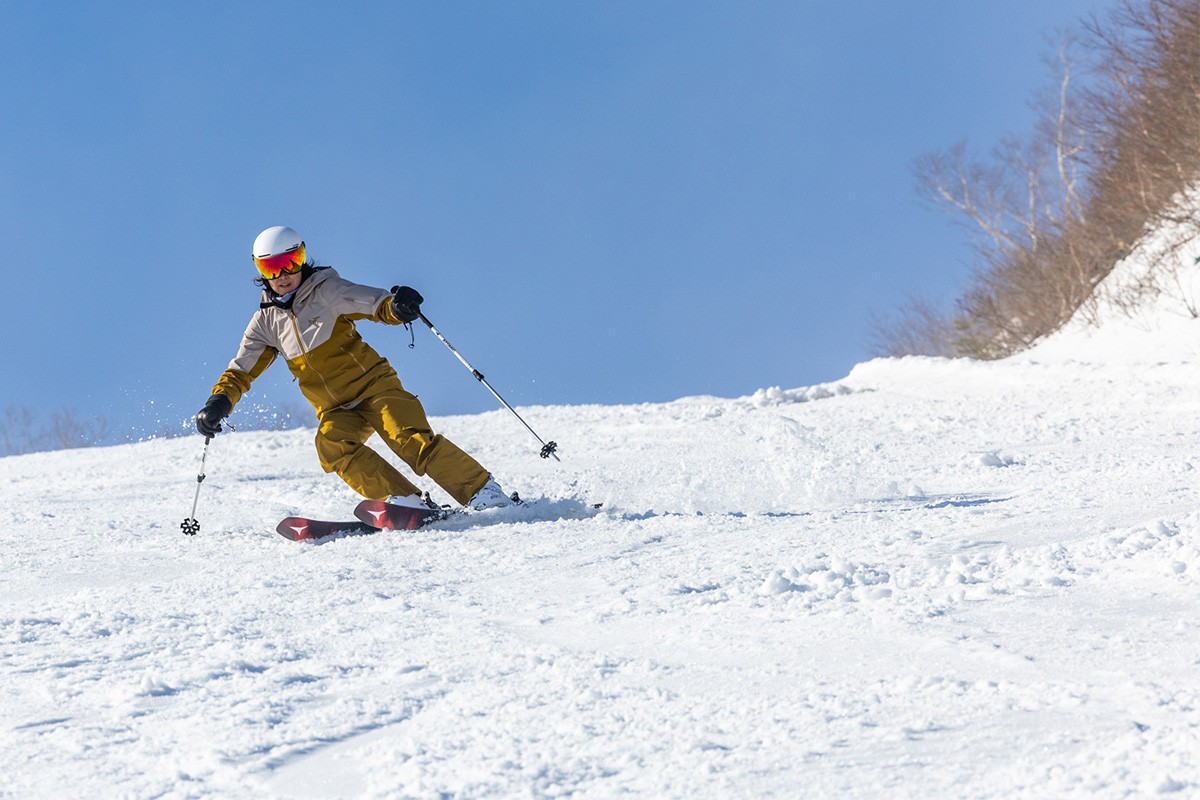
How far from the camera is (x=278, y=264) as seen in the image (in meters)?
5.75

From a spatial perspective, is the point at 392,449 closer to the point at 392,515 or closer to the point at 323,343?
the point at 392,515

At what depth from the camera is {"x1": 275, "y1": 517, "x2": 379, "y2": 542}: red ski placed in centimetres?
555

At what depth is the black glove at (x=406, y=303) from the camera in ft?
18.6

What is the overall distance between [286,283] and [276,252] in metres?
0.17

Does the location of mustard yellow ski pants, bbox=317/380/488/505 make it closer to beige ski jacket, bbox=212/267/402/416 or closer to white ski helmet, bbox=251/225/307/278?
beige ski jacket, bbox=212/267/402/416

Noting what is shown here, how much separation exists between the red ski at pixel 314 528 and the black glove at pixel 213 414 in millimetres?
627

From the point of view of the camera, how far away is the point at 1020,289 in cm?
2620

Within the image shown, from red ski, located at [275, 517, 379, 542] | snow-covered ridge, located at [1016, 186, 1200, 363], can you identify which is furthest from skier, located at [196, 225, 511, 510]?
snow-covered ridge, located at [1016, 186, 1200, 363]

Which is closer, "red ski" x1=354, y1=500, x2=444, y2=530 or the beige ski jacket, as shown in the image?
"red ski" x1=354, y1=500, x2=444, y2=530

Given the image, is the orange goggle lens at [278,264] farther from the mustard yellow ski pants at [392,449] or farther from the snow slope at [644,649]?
the snow slope at [644,649]

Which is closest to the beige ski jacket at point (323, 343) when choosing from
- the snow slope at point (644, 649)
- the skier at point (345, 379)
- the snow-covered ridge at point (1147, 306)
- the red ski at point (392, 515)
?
the skier at point (345, 379)

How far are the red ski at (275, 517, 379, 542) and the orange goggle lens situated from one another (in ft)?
4.07

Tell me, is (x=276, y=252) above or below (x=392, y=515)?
above

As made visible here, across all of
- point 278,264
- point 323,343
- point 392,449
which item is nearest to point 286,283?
point 278,264
